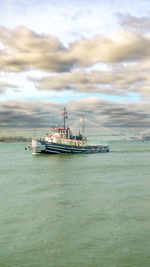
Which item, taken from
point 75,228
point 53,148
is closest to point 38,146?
point 53,148

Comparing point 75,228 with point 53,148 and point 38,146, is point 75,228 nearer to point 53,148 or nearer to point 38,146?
point 53,148

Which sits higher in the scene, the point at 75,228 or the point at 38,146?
the point at 38,146

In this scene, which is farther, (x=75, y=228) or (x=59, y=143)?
(x=59, y=143)

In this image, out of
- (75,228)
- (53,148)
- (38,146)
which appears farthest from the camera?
(38,146)

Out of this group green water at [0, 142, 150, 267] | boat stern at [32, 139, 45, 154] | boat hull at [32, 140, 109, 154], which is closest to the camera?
green water at [0, 142, 150, 267]

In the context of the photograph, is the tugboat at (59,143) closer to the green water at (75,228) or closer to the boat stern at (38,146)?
the boat stern at (38,146)

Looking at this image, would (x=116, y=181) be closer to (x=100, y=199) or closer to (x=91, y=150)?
(x=100, y=199)

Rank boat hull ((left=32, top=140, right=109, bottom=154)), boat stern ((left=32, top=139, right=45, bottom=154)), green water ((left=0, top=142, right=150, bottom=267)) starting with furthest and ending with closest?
1. boat stern ((left=32, top=139, right=45, bottom=154))
2. boat hull ((left=32, top=140, right=109, bottom=154))
3. green water ((left=0, top=142, right=150, bottom=267))

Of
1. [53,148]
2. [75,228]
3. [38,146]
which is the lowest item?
[75,228]

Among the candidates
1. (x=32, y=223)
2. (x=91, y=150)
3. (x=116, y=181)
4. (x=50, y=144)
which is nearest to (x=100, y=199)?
(x=32, y=223)

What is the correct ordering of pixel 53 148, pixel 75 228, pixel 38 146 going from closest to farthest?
pixel 75 228 → pixel 53 148 → pixel 38 146

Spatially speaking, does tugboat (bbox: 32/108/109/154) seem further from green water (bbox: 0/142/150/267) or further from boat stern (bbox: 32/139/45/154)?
green water (bbox: 0/142/150/267)

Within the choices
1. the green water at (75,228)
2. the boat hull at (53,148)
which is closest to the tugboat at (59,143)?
the boat hull at (53,148)

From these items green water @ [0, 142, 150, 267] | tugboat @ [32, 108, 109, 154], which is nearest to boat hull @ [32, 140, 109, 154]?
tugboat @ [32, 108, 109, 154]
